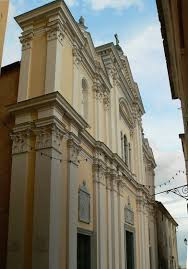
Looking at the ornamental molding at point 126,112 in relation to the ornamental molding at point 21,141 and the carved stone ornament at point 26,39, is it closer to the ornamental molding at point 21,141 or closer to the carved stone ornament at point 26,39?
the carved stone ornament at point 26,39

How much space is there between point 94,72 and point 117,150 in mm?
4033

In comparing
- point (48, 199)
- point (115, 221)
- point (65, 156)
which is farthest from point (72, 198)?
point (115, 221)

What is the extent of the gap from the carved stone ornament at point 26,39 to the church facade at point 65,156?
0.13 ft

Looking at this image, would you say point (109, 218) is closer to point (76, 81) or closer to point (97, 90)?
point (97, 90)

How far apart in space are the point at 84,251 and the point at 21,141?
5.00 metres

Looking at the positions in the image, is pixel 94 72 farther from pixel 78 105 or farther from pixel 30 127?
pixel 30 127

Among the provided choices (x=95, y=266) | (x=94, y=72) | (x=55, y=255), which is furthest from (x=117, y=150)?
(x=55, y=255)

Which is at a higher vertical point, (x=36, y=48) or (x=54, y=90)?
(x=36, y=48)

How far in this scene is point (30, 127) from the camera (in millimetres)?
12250

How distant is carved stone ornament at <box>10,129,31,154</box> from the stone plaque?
292 cm

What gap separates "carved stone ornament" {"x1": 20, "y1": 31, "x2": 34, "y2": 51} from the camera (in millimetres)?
14047

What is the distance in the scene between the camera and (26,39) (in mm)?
14156

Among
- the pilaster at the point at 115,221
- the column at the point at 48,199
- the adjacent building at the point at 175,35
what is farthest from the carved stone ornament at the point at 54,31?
the pilaster at the point at 115,221

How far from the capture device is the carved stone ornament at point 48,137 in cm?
1185
